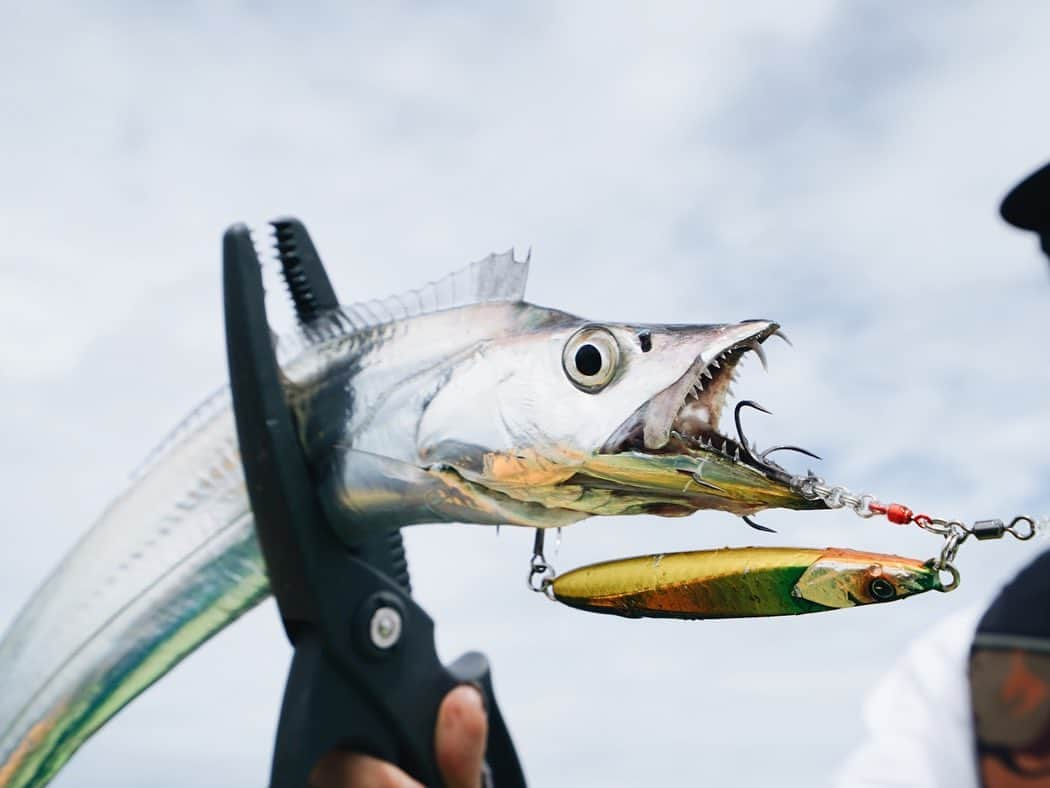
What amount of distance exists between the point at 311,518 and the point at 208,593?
0.27 m

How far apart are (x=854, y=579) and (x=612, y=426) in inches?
18.7

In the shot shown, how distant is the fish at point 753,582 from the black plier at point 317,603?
0.32 m

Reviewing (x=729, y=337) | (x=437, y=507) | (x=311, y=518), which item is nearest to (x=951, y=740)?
(x=729, y=337)

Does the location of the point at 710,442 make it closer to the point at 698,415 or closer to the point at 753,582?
the point at 698,415

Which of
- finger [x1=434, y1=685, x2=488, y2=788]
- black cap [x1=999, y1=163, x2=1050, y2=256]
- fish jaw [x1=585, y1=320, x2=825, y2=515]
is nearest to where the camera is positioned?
black cap [x1=999, y1=163, x2=1050, y2=256]

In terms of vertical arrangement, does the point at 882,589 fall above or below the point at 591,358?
below

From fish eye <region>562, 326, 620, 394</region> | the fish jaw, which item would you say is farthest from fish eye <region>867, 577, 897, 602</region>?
fish eye <region>562, 326, 620, 394</region>

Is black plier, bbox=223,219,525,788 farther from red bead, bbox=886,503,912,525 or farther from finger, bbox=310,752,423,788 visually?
red bead, bbox=886,503,912,525

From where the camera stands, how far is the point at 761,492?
1833mm

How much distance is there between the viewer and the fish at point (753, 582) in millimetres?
1915

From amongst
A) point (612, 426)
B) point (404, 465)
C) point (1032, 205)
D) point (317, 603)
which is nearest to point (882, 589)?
point (612, 426)

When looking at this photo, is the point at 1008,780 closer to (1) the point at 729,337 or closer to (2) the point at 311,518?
(1) the point at 729,337

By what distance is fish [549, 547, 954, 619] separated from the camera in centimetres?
192

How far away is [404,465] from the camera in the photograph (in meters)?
1.90
